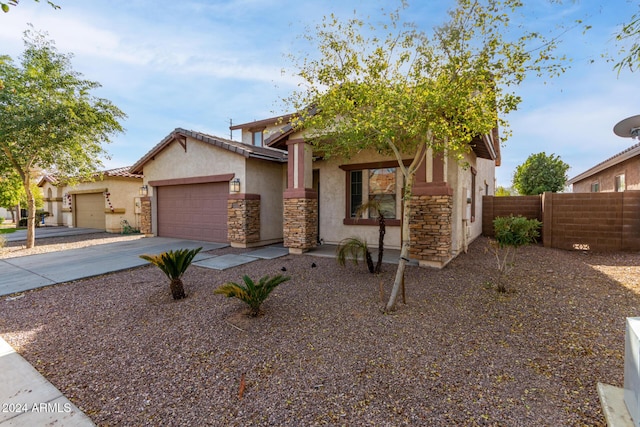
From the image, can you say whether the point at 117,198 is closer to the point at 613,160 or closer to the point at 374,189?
the point at 374,189

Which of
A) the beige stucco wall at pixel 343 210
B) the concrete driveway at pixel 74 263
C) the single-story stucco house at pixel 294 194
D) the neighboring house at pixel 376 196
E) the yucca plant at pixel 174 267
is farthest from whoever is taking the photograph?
the beige stucco wall at pixel 343 210

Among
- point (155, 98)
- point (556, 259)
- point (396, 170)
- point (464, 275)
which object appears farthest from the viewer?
point (155, 98)

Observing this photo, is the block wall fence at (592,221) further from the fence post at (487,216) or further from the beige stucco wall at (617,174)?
the beige stucco wall at (617,174)

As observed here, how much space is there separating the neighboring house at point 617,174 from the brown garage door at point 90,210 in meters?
25.3

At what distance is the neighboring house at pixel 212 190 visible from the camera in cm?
1020

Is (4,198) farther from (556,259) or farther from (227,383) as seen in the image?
(556,259)

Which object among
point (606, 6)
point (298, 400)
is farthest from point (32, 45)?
point (606, 6)

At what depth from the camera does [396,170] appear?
9.15m

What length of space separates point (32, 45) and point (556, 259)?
16.9 metres

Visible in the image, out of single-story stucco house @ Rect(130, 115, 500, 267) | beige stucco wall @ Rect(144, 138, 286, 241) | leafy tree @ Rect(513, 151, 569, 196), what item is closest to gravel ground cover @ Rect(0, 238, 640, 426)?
single-story stucco house @ Rect(130, 115, 500, 267)

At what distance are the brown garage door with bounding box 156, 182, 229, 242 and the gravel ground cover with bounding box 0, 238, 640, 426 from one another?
505 cm

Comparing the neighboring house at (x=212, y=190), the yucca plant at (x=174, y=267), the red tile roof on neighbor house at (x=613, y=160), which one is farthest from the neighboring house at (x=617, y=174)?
the yucca plant at (x=174, y=267)

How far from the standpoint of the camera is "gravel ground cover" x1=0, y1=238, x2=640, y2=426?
2631 millimetres

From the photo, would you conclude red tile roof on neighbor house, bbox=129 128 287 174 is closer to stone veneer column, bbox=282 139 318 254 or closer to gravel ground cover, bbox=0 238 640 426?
stone veneer column, bbox=282 139 318 254
